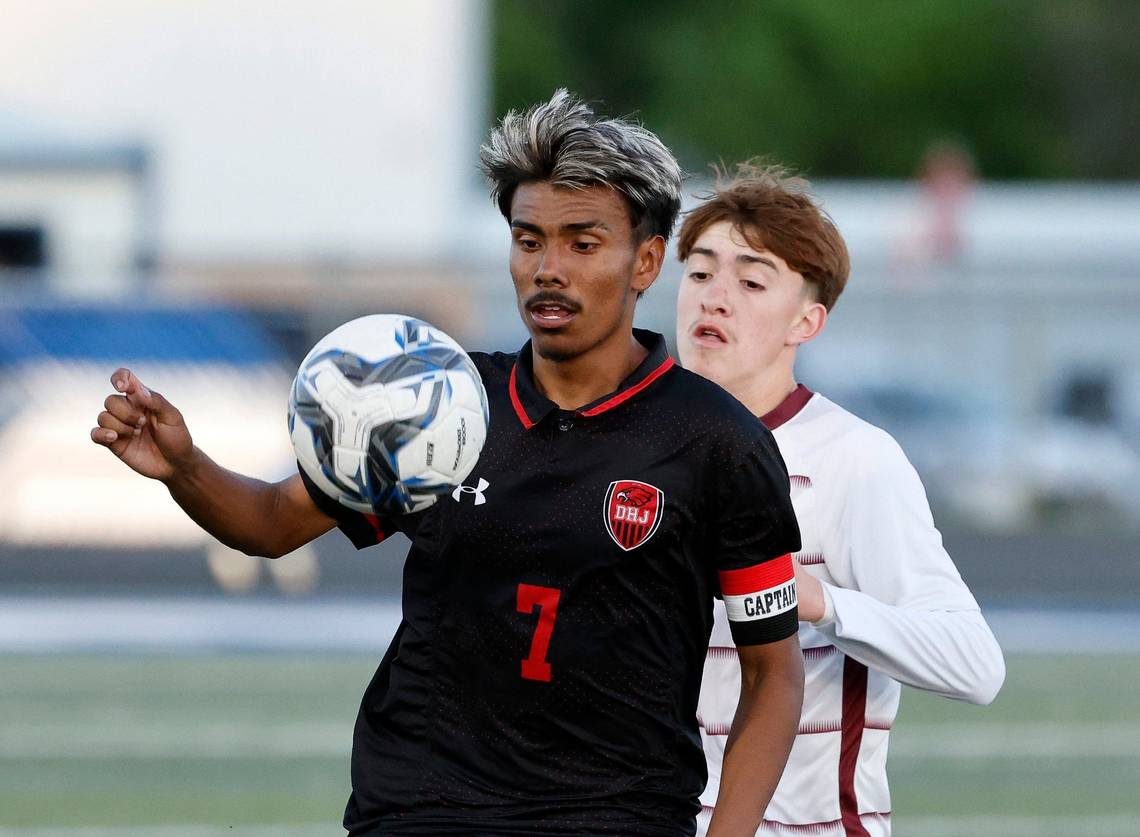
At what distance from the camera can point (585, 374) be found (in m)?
3.57

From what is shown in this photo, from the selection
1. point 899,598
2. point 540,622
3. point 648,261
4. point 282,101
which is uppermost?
point 282,101

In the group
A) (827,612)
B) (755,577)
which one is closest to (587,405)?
(755,577)

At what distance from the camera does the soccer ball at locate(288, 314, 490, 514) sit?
3.31 metres

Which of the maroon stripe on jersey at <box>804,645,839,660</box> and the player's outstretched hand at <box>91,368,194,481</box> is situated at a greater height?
the player's outstretched hand at <box>91,368,194,481</box>

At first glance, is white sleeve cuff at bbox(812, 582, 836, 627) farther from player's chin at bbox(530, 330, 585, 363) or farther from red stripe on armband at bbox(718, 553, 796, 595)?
player's chin at bbox(530, 330, 585, 363)

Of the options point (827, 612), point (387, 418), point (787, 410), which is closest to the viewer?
point (387, 418)

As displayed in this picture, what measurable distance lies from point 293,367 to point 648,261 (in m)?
12.9

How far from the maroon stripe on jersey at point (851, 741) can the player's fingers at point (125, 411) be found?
60.5 inches

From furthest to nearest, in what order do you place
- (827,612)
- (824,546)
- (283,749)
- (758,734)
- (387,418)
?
(283,749) → (824,546) → (827,612) → (758,734) → (387,418)

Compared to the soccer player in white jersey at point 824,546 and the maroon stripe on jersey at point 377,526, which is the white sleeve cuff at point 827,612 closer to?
the soccer player in white jersey at point 824,546

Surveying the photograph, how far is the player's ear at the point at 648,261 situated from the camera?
3.56 m

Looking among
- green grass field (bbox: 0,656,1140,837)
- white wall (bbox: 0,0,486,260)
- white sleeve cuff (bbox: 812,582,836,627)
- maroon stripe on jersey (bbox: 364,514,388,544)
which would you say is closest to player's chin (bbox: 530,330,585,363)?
maroon stripe on jersey (bbox: 364,514,388,544)

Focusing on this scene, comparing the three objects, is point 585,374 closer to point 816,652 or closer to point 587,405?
point 587,405

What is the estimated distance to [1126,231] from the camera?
26.8 metres
